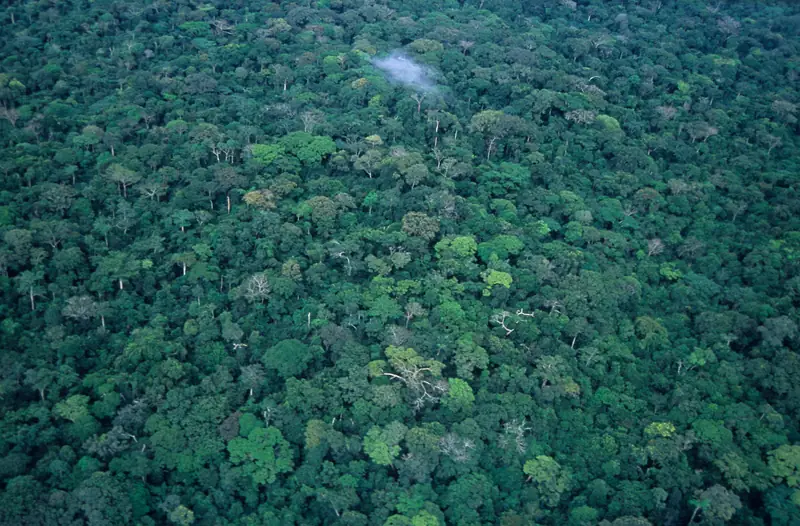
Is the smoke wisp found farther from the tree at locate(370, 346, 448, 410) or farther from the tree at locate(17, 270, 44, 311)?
the tree at locate(17, 270, 44, 311)

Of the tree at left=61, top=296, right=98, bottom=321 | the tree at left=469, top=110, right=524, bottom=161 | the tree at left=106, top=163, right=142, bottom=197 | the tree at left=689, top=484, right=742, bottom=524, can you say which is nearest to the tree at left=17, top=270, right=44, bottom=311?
the tree at left=61, top=296, right=98, bottom=321

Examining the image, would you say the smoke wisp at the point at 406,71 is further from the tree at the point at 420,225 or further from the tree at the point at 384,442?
the tree at the point at 384,442

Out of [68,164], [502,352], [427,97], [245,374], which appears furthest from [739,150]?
[68,164]

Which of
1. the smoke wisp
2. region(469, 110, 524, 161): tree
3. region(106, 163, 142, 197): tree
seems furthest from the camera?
the smoke wisp

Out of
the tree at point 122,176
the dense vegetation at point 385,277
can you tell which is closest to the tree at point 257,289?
the dense vegetation at point 385,277

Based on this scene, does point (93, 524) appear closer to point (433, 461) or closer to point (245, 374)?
point (245, 374)

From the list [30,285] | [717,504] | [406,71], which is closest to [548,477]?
[717,504]

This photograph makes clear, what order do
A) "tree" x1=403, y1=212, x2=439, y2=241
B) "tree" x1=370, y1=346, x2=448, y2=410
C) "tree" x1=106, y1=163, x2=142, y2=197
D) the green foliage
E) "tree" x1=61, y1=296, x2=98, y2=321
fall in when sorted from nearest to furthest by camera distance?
"tree" x1=370, y1=346, x2=448, y2=410 → "tree" x1=61, y1=296, x2=98, y2=321 → "tree" x1=403, y1=212, x2=439, y2=241 → "tree" x1=106, y1=163, x2=142, y2=197 → the green foliage
